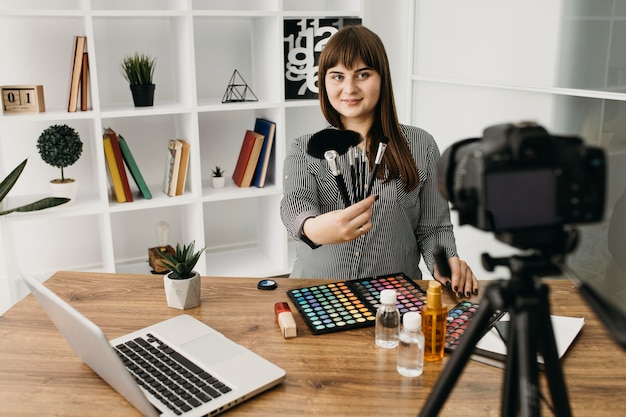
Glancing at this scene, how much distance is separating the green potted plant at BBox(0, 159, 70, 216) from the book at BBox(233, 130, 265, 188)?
89 cm

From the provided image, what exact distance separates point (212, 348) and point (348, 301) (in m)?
0.37

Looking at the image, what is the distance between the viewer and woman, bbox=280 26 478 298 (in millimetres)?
1789

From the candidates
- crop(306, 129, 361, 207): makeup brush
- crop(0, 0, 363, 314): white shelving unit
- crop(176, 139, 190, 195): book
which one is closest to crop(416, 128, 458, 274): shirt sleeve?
crop(306, 129, 361, 207): makeup brush

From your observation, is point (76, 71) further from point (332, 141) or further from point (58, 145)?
point (332, 141)

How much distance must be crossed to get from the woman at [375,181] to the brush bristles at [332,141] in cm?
19

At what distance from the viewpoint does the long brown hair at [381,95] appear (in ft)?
5.84

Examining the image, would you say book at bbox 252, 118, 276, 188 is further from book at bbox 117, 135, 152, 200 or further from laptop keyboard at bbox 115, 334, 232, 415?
laptop keyboard at bbox 115, 334, 232, 415

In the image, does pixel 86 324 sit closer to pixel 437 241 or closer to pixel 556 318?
pixel 556 318

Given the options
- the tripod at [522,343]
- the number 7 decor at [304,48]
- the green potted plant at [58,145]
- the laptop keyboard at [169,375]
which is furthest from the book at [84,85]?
the tripod at [522,343]

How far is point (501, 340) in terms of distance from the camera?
124 centimetres

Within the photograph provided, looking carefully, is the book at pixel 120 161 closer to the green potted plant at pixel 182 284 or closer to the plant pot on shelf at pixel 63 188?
the plant pot on shelf at pixel 63 188

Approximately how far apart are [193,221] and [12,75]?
1169 millimetres

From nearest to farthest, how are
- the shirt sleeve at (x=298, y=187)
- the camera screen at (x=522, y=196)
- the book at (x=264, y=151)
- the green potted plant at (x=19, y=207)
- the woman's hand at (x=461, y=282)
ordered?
the camera screen at (x=522, y=196) → the woman's hand at (x=461, y=282) → the shirt sleeve at (x=298, y=187) → the green potted plant at (x=19, y=207) → the book at (x=264, y=151)

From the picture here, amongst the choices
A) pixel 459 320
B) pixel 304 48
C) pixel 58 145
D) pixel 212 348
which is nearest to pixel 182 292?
pixel 212 348
